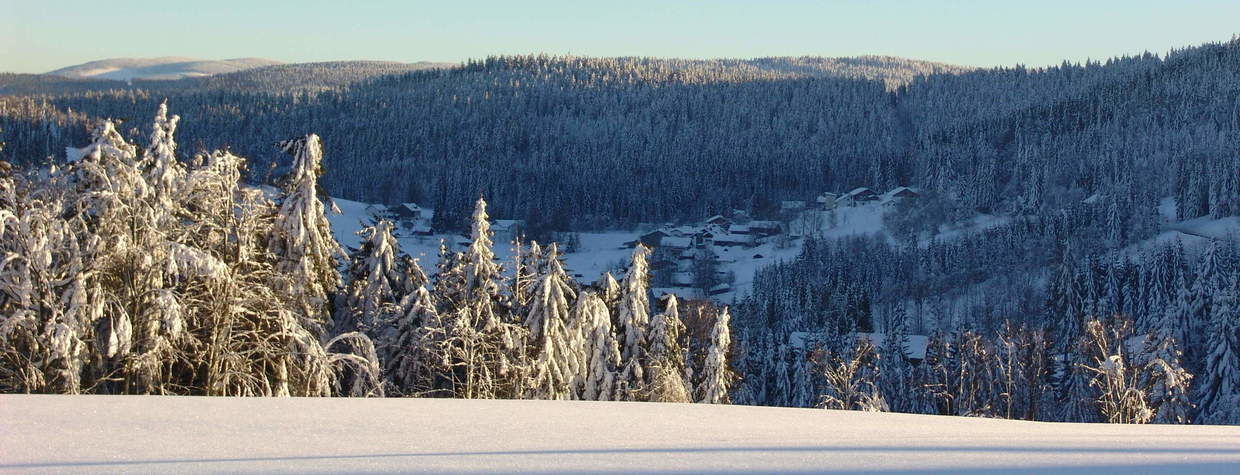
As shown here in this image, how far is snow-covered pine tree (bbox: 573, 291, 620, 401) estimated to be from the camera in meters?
25.9

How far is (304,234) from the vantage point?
17.9 meters

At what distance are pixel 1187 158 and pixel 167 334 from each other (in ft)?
488

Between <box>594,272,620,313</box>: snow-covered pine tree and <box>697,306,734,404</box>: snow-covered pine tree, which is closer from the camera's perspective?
<box>594,272,620,313</box>: snow-covered pine tree

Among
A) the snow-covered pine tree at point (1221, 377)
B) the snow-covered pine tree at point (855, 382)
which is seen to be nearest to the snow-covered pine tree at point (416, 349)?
the snow-covered pine tree at point (855, 382)

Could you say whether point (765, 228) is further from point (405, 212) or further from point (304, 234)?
point (304, 234)

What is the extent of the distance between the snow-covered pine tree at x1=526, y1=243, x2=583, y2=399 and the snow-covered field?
11.8m

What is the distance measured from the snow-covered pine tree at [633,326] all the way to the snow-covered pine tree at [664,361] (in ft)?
0.86

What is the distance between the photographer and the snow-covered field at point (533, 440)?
24.9ft

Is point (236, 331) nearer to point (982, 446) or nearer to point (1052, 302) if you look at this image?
point (982, 446)

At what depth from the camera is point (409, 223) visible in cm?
14988

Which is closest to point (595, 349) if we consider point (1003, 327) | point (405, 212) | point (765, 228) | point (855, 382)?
point (855, 382)

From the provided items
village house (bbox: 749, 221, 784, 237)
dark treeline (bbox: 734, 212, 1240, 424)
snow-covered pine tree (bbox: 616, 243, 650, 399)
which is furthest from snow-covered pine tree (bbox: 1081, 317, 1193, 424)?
village house (bbox: 749, 221, 784, 237)

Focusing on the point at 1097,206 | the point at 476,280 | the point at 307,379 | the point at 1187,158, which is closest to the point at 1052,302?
the point at 1097,206

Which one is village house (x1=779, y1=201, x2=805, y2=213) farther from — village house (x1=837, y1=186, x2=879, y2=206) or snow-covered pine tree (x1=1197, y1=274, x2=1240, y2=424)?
snow-covered pine tree (x1=1197, y1=274, x2=1240, y2=424)
